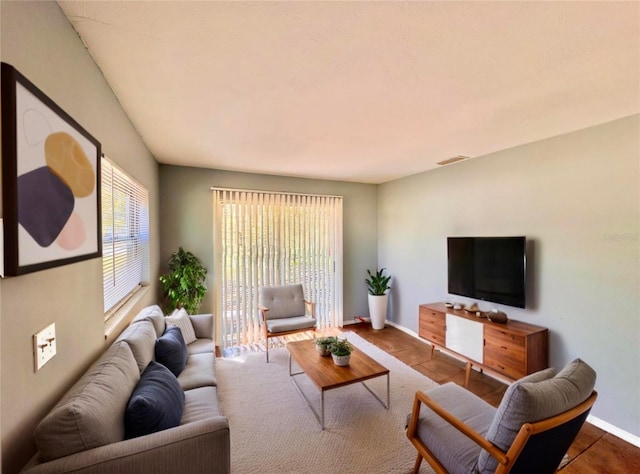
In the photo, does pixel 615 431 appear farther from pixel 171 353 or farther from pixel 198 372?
pixel 171 353

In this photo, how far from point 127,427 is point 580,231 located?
3598mm

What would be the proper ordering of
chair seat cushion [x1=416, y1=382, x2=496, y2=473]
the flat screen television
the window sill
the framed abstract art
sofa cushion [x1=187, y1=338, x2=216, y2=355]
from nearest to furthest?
1. the framed abstract art
2. chair seat cushion [x1=416, y1=382, x2=496, y2=473]
3. the window sill
4. sofa cushion [x1=187, y1=338, x2=216, y2=355]
5. the flat screen television

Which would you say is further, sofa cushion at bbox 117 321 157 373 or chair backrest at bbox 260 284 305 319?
chair backrest at bbox 260 284 305 319

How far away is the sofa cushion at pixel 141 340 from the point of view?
1.73 m

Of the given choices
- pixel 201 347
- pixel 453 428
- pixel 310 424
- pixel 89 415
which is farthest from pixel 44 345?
pixel 453 428

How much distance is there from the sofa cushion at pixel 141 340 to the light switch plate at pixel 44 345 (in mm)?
677

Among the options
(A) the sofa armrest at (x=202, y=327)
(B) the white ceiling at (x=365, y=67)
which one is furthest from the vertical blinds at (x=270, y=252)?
(B) the white ceiling at (x=365, y=67)

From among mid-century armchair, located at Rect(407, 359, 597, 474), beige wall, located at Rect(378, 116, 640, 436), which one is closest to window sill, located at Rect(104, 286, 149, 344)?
mid-century armchair, located at Rect(407, 359, 597, 474)

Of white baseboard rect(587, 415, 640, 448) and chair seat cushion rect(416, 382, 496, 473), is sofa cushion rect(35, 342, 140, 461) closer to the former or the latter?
chair seat cushion rect(416, 382, 496, 473)

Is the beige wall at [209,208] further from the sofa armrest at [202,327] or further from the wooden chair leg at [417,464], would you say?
the wooden chair leg at [417,464]

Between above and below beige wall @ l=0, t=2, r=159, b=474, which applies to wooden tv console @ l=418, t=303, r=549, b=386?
below

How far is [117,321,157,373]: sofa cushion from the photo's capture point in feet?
5.69

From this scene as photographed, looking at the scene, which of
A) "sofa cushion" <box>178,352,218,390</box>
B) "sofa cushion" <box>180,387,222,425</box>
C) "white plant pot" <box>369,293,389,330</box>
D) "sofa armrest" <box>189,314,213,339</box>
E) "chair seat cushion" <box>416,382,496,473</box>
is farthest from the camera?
"white plant pot" <box>369,293,389,330</box>

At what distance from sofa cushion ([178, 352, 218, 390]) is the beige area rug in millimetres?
469
